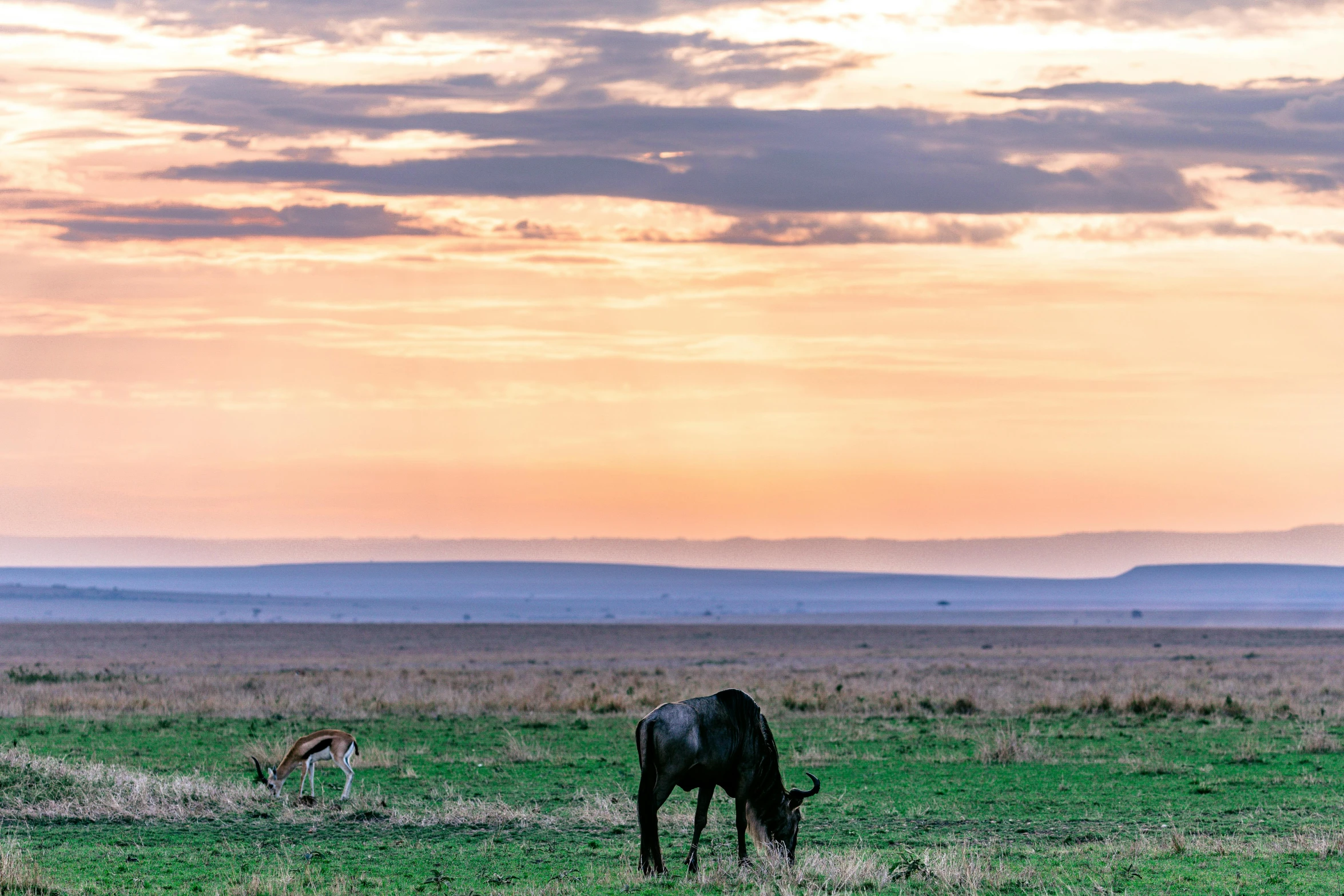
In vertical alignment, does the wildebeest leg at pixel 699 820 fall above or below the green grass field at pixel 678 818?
above

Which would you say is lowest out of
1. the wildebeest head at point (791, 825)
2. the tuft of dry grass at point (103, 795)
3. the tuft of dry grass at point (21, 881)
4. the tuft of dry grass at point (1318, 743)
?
the tuft of dry grass at point (1318, 743)

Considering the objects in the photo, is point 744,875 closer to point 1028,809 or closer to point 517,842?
point 517,842

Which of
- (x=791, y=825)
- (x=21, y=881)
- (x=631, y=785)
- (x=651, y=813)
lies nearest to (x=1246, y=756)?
(x=631, y=785)

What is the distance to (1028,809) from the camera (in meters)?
21.4

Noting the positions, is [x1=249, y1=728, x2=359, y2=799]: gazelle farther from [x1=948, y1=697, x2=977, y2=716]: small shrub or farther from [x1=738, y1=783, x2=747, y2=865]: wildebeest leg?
[x1=948, y1=697, x2=977, y2=716]: small shrub

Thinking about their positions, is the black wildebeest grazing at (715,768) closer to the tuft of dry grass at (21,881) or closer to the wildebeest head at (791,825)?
the wildebeest head at (791,825)

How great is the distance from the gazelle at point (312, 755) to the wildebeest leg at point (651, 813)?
24.4ft

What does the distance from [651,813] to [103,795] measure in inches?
370

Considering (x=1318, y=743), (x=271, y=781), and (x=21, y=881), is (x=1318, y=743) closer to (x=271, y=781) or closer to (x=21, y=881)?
(x=271, y=781)

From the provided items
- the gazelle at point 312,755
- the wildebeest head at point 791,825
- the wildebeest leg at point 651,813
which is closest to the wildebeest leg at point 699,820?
the wildebeest leg at point 651,813

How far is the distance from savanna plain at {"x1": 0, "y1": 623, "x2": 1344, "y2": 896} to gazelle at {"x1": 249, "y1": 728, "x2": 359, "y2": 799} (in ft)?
1.26

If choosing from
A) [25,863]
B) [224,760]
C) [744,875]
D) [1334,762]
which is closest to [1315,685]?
[1334,762]

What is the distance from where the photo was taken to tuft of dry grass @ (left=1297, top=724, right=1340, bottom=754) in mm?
29609

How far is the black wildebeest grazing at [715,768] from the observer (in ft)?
48.8
